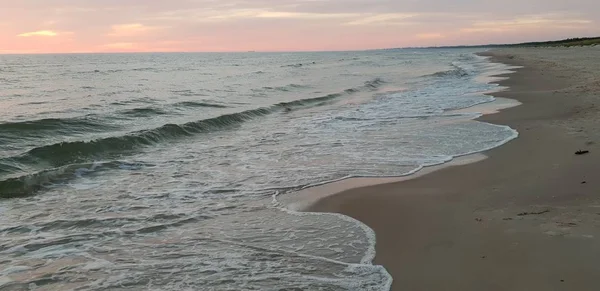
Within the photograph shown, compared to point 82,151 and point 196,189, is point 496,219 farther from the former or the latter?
point 82,151

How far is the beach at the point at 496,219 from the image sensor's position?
412cm

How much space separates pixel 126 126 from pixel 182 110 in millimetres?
4216

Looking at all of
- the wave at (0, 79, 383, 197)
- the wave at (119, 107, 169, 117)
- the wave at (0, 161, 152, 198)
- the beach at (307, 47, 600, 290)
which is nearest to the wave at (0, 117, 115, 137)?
the wave at (119, 107, 169, 117)

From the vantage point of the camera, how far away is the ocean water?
15.0ft

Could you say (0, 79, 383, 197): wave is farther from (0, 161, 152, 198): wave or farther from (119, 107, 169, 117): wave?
(119, 107, 169, 117): wave

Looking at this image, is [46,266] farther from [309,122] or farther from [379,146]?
[309,122]

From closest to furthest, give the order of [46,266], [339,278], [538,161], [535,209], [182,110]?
[339,278], [46,266], [535,209], [538,161], [182,110]

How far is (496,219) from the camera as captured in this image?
18.1 ft

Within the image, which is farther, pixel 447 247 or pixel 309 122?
pixel 309 122

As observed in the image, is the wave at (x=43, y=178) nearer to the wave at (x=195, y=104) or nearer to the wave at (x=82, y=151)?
the wave at (x=82, y=151)

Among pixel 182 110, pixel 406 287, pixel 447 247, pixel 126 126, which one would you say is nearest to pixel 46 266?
pixel 406 287

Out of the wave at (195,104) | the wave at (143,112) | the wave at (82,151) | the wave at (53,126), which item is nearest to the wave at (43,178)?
the wave at (82,151)

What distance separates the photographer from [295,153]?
10.6 meters

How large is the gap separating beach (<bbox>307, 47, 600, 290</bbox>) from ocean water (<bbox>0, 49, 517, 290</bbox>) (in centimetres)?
40
